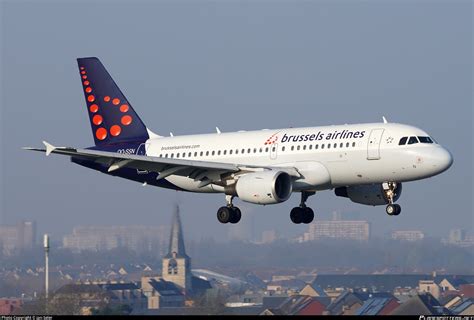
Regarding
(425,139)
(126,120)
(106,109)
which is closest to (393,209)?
(425,139)

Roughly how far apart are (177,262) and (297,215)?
14.7 metres

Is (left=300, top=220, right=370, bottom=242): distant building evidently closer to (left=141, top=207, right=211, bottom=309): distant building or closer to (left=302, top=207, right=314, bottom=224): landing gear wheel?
(left=141, top=207, right=211, bottom=309): distant building

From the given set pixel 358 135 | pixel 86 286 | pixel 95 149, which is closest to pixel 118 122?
pixel 95 149

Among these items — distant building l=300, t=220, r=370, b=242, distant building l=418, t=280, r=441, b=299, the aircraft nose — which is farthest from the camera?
distant building l=300, t=220, r=370, b=242

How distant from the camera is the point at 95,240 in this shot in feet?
281

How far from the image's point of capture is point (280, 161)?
2699 inches

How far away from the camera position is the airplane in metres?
65.9

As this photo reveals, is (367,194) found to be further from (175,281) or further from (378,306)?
(175,281)

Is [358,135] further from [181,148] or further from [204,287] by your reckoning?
[204,287]

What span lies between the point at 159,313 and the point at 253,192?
7.37 metres

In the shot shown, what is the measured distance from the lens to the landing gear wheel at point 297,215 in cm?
7175

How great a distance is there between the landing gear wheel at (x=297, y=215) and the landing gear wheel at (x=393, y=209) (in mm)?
5474

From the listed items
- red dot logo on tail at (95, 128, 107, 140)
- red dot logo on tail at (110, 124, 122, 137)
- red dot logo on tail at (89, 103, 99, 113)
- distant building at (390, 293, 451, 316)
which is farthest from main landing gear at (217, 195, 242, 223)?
red dot logo on tail at (89, 103, 99, 113)

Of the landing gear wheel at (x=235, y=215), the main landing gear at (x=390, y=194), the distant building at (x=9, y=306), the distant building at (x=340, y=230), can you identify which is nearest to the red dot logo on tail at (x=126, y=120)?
the landing gear wheel at (x=235, y=215)
